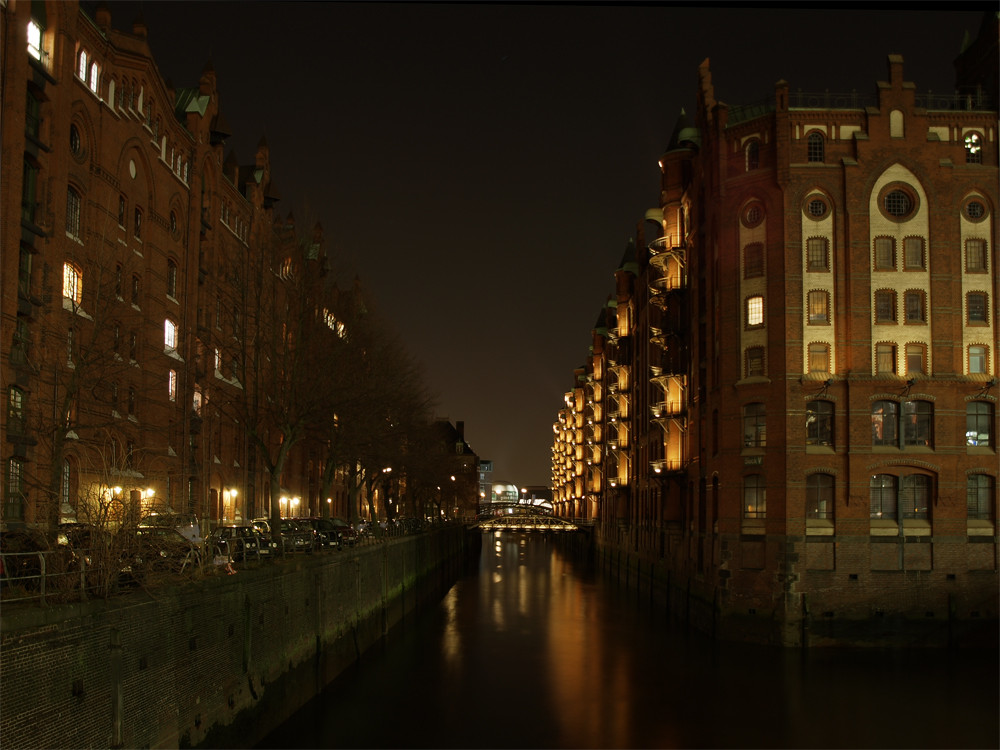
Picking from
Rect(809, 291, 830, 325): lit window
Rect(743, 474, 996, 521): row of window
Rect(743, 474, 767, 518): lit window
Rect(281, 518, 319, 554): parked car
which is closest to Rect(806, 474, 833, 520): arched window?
Rect(743, 474, 996, 521): row of window

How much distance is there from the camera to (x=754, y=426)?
36.6m

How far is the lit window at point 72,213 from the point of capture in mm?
33156

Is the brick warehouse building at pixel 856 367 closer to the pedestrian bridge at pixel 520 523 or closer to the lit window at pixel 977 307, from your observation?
the lit window at pixel 977 307

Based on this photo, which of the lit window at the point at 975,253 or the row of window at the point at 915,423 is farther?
the lit window at the point at 975,253

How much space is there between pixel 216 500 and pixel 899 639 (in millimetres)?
32616

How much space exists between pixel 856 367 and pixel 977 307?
5.42 m

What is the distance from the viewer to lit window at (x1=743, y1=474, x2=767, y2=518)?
36125 mm

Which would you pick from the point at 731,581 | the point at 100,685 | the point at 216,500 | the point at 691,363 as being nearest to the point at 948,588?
the point at 731,581

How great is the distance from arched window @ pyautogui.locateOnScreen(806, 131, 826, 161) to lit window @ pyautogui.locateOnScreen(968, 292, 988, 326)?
Result: 25.5ft

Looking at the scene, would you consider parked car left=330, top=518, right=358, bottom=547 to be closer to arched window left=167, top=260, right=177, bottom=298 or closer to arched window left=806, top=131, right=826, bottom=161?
arched window left=167, top=260, right=177, bottom=298

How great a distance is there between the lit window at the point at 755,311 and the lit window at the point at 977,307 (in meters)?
7.69

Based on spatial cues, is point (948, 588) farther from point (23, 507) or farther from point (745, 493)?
point (23, 507)

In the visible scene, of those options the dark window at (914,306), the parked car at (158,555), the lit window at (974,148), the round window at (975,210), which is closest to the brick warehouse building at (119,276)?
the parked car at (158,555)

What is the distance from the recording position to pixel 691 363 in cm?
4462
